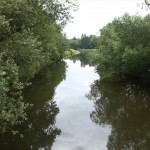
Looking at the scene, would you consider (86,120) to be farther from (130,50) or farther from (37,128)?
(130,50)

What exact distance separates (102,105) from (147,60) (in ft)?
38.7

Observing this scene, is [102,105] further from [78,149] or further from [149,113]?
[78,149]

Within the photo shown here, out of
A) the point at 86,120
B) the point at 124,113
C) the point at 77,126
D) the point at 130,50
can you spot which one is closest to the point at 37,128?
the point at 77,126

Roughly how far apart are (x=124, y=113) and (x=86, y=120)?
12.7 feet

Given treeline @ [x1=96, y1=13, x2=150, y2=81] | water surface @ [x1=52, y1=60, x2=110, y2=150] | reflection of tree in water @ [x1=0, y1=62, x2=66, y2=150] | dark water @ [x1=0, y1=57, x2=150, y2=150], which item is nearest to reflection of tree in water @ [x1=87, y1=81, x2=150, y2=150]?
dark water @ [x1=0, y1=57, x2=150, y2=150]

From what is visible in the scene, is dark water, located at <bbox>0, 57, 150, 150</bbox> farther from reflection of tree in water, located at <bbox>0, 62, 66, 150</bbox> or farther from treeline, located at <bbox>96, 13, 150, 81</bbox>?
treeline, located at <bbox>96, 13, 150, 81</bbox>

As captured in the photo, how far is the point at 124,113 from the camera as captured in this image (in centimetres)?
2934

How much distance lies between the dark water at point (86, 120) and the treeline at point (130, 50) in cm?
270

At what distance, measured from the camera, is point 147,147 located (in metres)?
20.4

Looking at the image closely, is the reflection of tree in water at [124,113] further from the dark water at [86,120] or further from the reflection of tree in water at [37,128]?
the reflection of tree in water at [37,128]

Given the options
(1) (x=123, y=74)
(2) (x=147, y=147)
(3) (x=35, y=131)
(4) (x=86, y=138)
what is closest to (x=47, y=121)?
(3) (x=35, y=131)

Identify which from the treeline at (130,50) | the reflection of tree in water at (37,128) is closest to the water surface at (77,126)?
the reflection of tree in water at (37,128)

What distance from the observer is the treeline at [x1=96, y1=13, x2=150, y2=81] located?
137 ft

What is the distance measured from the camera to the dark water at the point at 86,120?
2098 centimetres
